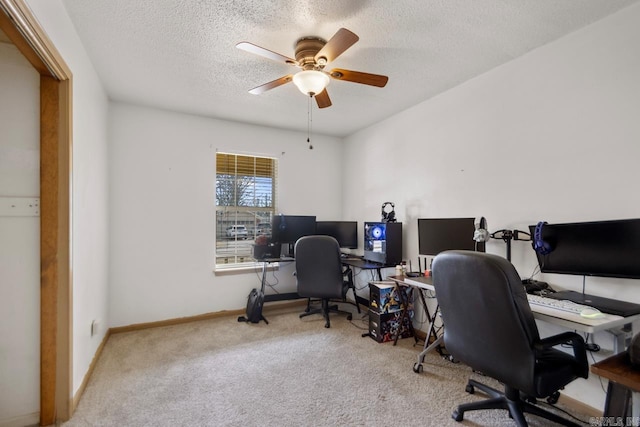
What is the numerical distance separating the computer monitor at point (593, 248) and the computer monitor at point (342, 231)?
2318mm

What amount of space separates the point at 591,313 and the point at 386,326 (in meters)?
1.76

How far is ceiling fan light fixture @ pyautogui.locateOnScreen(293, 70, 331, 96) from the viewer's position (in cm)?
200

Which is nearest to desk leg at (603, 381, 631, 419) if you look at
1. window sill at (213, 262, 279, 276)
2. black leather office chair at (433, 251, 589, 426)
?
black leather office chair at (433, 251, 589, 426)

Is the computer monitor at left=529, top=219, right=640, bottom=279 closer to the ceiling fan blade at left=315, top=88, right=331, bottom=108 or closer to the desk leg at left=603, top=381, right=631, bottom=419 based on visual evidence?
the desk leg at left=603, top=381, right=631, bottom=419

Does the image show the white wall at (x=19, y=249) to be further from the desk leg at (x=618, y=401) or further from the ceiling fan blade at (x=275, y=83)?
the desk leg at (x=618, y=401)

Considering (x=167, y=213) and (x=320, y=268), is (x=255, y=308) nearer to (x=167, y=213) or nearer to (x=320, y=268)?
(x=320, y=268)

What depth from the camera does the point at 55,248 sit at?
1.79 meters

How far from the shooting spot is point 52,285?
177 centimetres

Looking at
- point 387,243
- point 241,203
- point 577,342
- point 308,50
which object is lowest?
point 577,342

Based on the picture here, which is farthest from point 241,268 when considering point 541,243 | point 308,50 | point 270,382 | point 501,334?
point 541,243

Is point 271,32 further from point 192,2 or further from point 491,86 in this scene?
point 491,86

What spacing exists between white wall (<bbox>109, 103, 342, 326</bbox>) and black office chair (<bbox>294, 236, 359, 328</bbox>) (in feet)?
2.79

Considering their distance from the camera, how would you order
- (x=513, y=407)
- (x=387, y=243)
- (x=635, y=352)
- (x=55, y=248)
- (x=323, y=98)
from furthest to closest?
(x=387, y=243) < (x=323, y=98) < (x=55, y=248) < (x=513, y=407) < (x=635, y=352)

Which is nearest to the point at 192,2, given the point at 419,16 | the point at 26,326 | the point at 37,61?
the point at 37,61
